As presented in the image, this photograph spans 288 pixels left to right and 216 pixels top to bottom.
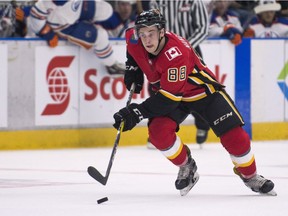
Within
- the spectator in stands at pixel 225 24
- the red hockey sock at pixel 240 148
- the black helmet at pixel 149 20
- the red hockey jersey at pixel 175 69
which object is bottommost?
the red hockey sock at pixel 240 148

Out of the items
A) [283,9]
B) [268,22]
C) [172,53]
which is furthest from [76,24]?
[172,53]

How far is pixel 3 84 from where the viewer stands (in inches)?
340

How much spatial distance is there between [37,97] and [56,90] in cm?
19

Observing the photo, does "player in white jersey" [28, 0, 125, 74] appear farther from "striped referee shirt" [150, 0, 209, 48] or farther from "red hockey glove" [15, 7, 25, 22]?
"striped referee shirt" [150, 0, 209, 48]

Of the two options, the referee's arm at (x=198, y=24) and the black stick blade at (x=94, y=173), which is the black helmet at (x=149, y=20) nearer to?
the black stick blade at (x=94, y=173)

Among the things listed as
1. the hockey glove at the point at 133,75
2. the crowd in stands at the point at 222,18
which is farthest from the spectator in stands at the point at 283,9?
the hockey glove at the point at 133,75

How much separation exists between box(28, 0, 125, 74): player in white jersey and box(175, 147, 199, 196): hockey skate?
3207mm

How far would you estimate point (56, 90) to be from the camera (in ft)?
29.3

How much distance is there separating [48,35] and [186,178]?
10.8 ft

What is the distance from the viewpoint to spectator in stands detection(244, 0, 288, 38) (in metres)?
10.5

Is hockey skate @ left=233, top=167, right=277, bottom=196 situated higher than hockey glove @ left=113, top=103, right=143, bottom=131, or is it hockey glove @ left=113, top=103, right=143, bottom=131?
hockey glove @ left=113, top=103, right=143, bottom=131

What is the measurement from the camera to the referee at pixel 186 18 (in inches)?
356

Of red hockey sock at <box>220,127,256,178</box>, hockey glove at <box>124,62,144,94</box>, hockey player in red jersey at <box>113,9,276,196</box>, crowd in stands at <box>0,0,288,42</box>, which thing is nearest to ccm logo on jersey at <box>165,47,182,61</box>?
hockey player in red jersey at <box>113,9,276,196</box>

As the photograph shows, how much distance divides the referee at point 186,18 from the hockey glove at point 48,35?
899 millimetres
